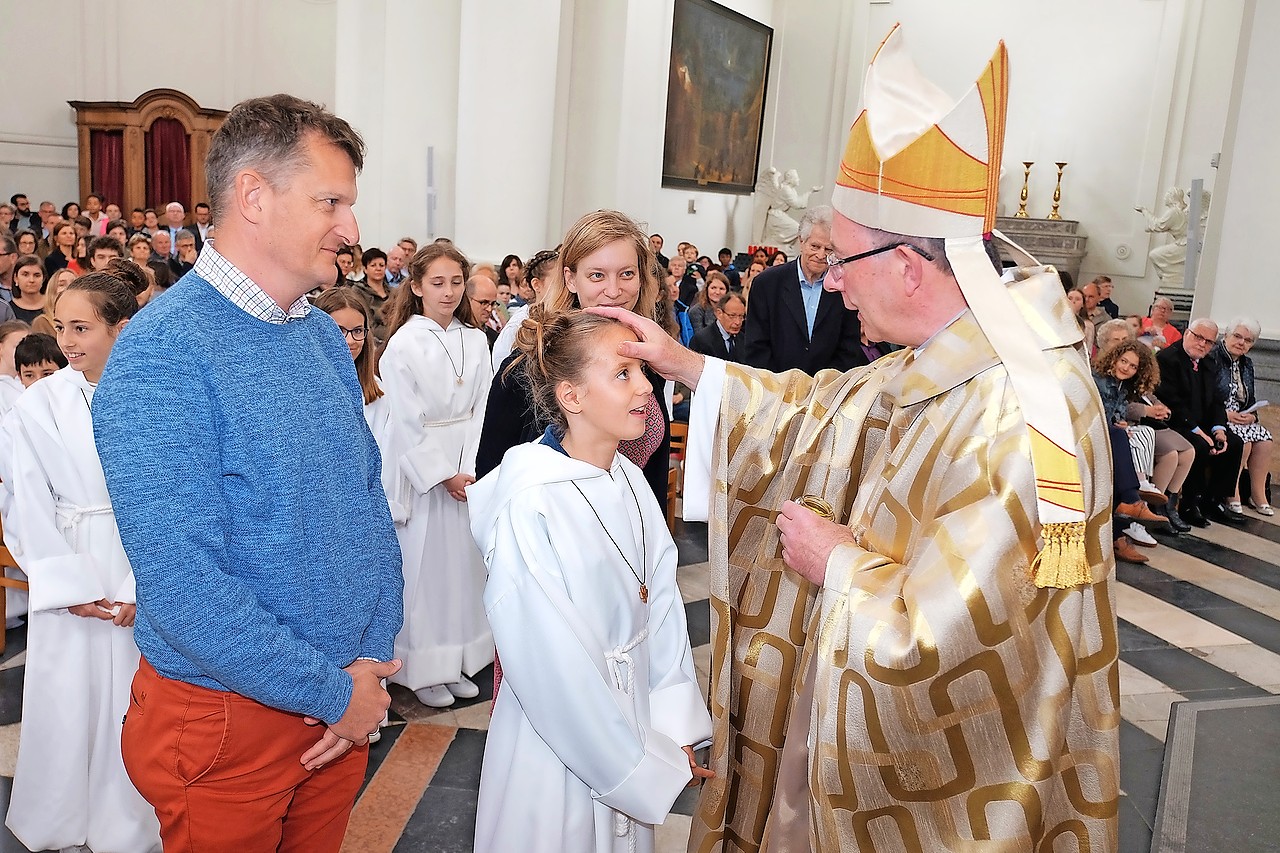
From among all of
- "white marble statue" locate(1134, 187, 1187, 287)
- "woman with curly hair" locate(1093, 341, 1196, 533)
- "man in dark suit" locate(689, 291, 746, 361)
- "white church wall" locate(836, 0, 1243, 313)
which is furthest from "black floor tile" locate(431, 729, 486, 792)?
"white church wall" locate(836, 0, 1243, 313)

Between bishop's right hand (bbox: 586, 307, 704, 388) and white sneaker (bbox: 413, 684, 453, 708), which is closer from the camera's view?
bishop's right hand (bbox: 586, 307, 704, 388)

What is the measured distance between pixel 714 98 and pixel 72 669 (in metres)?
13.8

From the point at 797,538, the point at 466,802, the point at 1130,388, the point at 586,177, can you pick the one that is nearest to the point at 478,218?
the point at 586,177

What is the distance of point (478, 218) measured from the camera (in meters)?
9.45

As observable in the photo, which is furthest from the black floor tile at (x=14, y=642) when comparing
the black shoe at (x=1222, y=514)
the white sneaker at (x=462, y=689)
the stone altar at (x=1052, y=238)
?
the stone altar at (x=1052, y=238)

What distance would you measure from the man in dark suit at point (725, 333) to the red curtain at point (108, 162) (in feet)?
32.5

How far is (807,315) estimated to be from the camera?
199 inches

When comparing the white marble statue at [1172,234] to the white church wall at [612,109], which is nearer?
the white church wall at [612,109]

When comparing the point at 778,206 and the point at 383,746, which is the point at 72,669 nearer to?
the point at 383,746

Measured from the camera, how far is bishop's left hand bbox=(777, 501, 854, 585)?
1887 mm

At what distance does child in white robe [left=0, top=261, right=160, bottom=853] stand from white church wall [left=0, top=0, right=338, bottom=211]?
1291 centimetres

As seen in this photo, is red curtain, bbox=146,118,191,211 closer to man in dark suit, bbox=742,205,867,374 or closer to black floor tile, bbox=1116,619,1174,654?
man in dark suit, bbox=742,205,867,374

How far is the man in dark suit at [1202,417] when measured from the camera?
754 centimetres

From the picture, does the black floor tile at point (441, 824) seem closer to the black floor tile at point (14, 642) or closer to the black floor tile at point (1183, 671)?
the black floor tile at point (14, 642)
